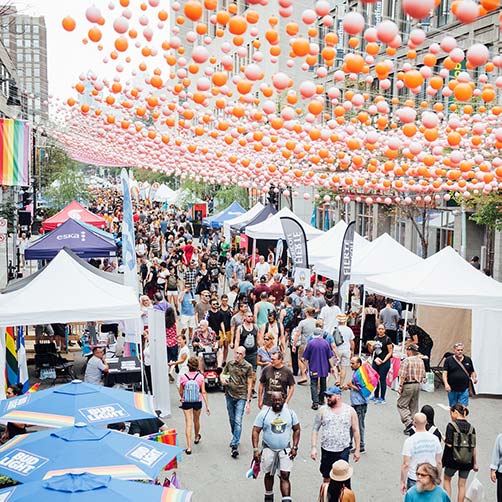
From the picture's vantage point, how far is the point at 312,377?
12023mm

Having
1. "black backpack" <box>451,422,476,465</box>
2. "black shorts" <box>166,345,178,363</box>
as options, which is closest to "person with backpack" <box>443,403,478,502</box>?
"black backpack" <box>451,422,476,465</box>

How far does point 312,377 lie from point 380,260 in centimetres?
700

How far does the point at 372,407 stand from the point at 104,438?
6743 mm

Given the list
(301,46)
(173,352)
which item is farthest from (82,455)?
(173,352)

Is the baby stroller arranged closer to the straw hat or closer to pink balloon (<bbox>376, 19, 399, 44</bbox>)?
the straw hat

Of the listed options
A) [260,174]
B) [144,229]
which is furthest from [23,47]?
[260,174]

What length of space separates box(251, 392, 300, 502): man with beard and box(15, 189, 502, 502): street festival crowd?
0.01 metres

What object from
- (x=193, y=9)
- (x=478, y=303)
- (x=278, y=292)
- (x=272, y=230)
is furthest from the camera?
(x=272, y=230)

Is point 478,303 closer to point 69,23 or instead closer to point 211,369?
point 211,369

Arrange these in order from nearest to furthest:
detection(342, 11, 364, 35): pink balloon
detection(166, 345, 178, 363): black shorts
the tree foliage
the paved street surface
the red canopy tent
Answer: detection(342, 11, 364, 35): pink balloon → the paved street surface → detection(166, 345, 178, 363): black shorts → the tree foliage → the red canopy tent

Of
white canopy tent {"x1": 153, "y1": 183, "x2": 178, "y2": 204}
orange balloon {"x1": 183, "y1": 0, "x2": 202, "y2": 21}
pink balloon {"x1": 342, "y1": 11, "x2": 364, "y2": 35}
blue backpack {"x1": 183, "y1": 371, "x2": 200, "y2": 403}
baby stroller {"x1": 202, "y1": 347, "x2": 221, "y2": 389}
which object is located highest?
orange balloon {"x1": 183, "y1": 0, "x2": 202, "y2": 21}

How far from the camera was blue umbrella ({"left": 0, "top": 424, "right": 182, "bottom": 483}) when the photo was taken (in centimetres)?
652

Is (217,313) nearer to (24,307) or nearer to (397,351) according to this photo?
(397,351)

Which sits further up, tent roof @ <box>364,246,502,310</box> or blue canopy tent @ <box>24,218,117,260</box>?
blue canopy tent @ <box>24,218,117,260</box>
